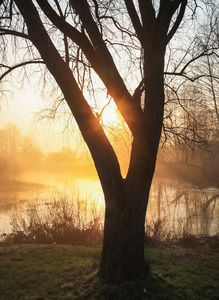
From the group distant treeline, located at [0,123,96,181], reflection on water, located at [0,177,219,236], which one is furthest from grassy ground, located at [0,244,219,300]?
distant treeline, located at [0,123,96,181]

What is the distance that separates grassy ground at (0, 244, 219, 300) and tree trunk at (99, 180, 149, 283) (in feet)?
0.55

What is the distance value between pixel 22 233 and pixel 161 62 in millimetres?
6456

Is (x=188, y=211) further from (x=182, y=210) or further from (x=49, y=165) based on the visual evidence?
(x=49, y=165)

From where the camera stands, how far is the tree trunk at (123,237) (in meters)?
3.62

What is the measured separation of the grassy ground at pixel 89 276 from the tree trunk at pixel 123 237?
6.6 inches

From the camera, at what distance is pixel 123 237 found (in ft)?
11.8

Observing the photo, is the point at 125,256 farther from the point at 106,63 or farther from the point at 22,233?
the point at 22,233

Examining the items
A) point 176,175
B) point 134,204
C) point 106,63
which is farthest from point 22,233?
point 176,175

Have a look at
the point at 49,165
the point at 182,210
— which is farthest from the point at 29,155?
the point at 182,210

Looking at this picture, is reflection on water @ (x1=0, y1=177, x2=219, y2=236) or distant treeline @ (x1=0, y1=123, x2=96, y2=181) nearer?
reflection on water @ (x1=0, y1=177, x2=219, y2=236)

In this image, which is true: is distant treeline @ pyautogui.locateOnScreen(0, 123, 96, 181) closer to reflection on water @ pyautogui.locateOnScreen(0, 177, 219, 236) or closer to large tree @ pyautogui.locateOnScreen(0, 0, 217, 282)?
reflection on water @ pyautogui.locateOnScreen(0, 177, 219, 236)

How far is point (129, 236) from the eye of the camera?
361 cm

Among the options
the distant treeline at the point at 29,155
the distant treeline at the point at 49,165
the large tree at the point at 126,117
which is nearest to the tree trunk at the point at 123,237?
the large tree at the point at 126,117

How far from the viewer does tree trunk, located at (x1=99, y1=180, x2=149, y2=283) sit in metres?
3.62
